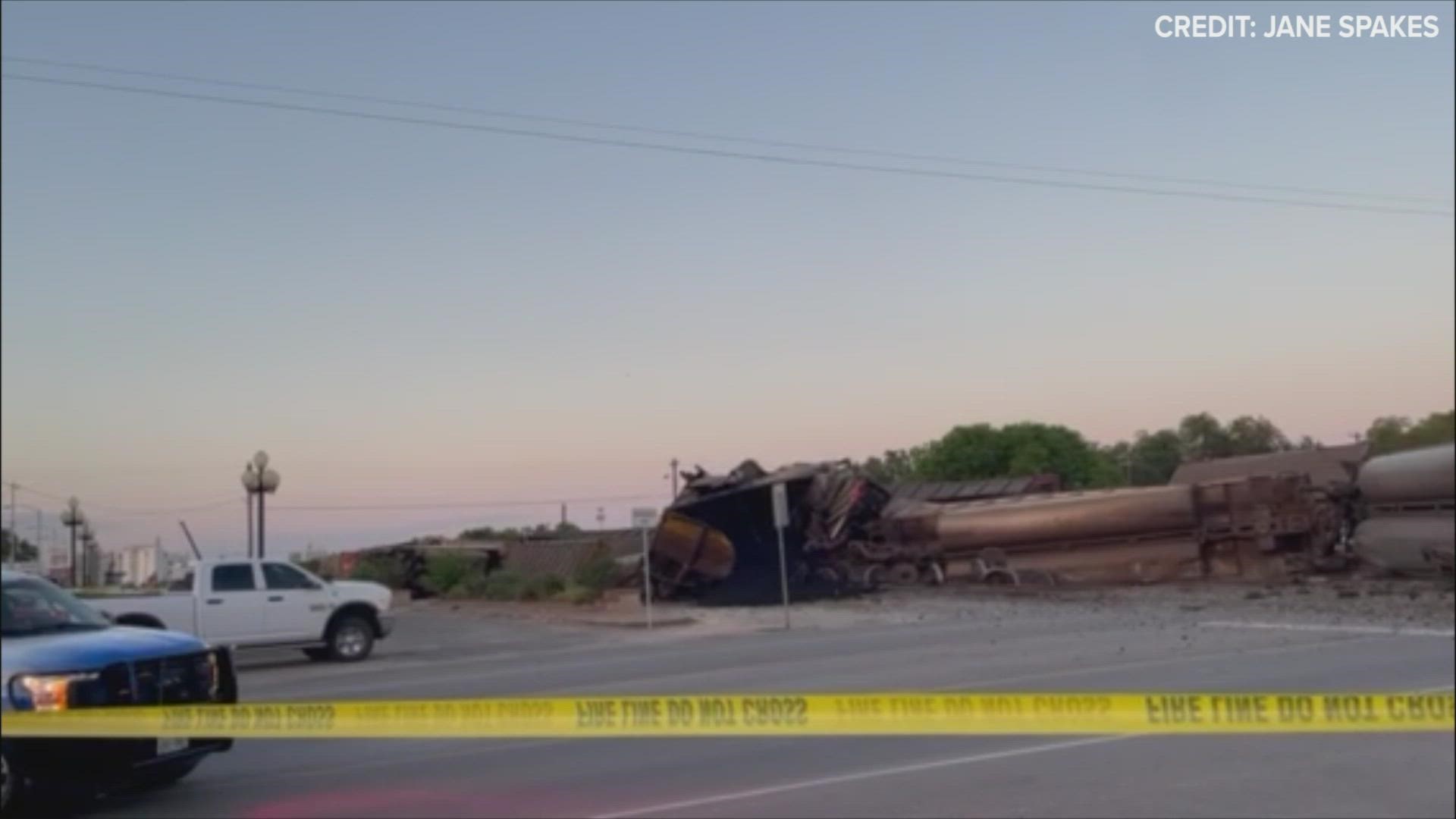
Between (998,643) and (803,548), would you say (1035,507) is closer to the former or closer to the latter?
(803,548)

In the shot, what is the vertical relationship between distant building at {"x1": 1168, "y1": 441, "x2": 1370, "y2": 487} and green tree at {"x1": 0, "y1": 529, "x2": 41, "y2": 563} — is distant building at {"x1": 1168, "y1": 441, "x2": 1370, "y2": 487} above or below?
above

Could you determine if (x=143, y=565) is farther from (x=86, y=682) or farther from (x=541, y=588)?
(x=541, y=588)

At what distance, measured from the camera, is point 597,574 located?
3800 cm

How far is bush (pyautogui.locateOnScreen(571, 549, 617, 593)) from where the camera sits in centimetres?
3753

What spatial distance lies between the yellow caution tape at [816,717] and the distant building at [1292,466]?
2293 centimetres

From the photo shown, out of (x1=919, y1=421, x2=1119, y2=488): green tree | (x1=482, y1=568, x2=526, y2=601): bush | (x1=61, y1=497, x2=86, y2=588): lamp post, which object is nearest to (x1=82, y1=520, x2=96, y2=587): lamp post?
(x1=61, y1=497, x2=86, y2=588): lamp post

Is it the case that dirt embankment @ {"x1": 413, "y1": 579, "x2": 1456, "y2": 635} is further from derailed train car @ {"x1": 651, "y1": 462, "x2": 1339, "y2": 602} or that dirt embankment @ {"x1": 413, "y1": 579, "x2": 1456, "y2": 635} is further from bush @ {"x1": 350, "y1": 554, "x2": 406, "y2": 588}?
bush @ {"x1": 350, "y1": 554, "x2": 406, "y2": 588}

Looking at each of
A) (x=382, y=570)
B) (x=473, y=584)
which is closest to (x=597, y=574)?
(x=473, y=584)

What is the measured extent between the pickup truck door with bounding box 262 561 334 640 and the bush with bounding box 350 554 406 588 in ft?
56.0

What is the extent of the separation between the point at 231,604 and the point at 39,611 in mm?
12225

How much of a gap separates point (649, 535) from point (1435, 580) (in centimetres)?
1618

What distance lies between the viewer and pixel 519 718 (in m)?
7.41

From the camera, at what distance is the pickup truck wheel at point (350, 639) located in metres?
23.1

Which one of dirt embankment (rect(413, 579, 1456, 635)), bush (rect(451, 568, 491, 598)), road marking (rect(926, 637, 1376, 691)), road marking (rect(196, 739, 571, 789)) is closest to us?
road marking (rect(196, 739, 571, 789))
